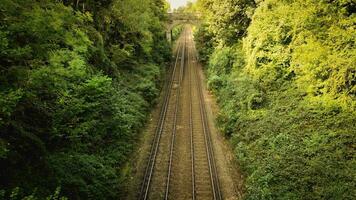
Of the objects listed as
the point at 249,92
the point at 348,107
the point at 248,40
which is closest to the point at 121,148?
the point at 249,92

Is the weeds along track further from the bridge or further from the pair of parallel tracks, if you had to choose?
the bridge

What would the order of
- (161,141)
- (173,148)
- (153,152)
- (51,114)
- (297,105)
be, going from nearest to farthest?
(51,114)
(297,105)
(153,152)
(173,148)
(161,141)

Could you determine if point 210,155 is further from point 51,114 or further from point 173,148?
A: point 51,114

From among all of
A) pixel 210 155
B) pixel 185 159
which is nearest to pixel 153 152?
pixel 185 159

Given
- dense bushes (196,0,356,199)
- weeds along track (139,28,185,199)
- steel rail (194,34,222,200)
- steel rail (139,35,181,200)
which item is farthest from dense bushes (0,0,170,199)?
dense bushes (196,0,356,199)

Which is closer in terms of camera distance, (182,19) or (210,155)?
(210,155)

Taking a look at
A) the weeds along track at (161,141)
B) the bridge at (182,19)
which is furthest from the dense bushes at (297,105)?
the bridge at (182,19)
